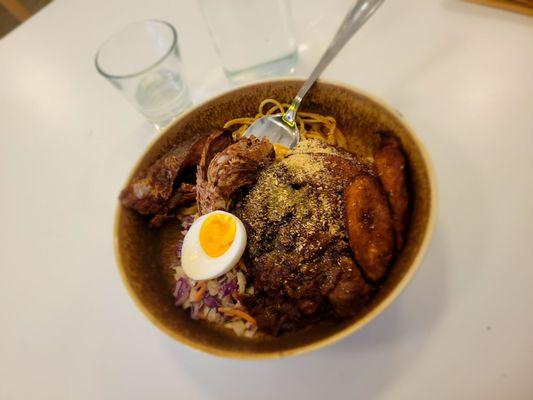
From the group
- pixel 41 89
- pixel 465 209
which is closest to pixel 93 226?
pixel 41 89

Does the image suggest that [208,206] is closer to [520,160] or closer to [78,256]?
[78,256]

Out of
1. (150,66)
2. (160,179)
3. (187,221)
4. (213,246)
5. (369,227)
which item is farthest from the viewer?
(150,66)

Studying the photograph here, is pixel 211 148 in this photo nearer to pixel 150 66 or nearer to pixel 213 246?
pixel 213 246

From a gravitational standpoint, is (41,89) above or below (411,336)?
above

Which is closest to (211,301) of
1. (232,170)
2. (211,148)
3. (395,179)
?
(232,170)

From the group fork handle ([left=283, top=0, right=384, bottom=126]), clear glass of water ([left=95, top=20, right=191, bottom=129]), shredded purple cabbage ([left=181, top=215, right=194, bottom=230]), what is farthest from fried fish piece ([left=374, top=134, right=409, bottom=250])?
clear glass of water ([left=95, top=20, right=191, bottom=129])

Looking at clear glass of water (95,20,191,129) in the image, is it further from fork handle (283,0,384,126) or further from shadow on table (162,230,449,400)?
shadow on table (162,230,449,400)
